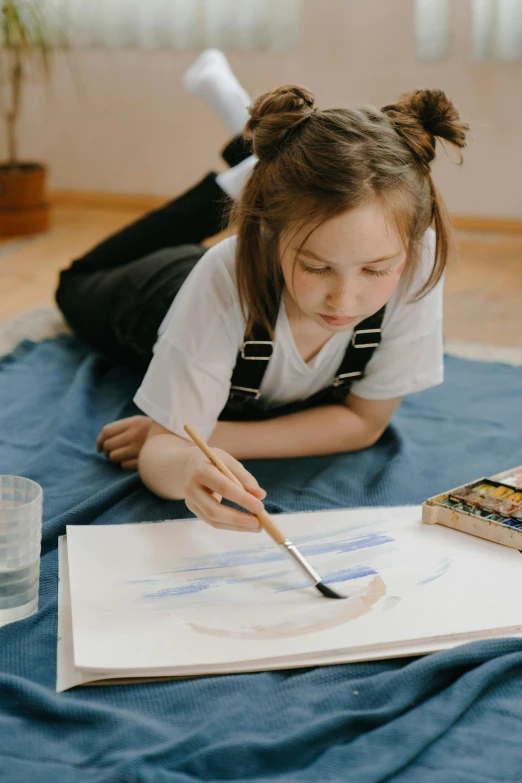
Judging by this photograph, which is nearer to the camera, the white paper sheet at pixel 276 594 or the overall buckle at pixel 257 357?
the white paper sheet at pixel 276 594

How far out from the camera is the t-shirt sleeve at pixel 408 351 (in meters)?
1.12

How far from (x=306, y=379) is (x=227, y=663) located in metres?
0.47

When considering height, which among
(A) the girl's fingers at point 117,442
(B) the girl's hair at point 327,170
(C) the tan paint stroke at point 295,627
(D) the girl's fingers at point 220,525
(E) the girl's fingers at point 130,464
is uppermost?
(B) the girl's hair at point 327,170

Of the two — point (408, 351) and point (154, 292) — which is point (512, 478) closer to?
point (408, 351)

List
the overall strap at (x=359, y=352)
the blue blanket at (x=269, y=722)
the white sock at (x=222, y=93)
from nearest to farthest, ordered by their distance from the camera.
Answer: the blue blanket at (x=269, y=722), the overall strap at (x=359, y=352), the white sock at (x=222, y=93)

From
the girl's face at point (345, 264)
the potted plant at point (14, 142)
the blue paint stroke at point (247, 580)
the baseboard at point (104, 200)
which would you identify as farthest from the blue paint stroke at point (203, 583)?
the baseboard at point (104, 200)

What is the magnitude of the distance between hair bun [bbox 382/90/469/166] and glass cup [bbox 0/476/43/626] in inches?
19.7

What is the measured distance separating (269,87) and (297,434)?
1.79 m

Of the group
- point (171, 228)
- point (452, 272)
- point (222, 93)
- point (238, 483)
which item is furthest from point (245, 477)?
point (452, 272)

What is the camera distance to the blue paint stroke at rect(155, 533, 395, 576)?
0.86m

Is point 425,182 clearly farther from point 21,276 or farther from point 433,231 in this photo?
point 21,276

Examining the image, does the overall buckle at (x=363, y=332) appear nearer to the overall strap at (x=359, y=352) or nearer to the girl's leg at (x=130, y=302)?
the overall strap at (x=359, y=352)

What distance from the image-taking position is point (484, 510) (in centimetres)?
93

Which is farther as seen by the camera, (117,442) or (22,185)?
(22,185)
